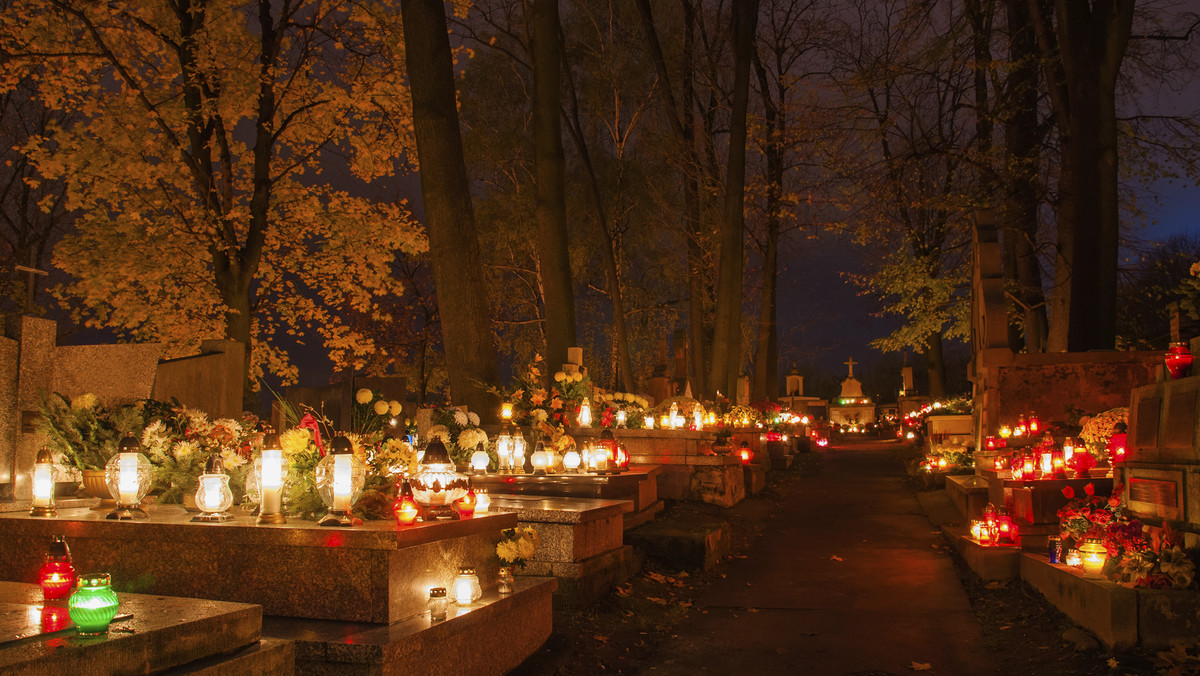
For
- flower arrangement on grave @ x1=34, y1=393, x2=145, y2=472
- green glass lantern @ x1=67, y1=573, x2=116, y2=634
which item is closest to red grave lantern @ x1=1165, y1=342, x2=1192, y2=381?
green glass lantern @ x1=67, y1=573, x2=116, y2=634

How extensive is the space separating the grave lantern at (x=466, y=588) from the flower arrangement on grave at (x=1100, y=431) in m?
8.12

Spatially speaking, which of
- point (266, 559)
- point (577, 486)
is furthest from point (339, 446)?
point (577, 486)

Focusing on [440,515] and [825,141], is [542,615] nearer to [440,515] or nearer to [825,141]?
[440,515]

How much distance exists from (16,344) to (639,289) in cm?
2506

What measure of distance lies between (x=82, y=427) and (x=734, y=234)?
17.1m

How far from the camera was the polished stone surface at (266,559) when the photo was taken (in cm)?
517

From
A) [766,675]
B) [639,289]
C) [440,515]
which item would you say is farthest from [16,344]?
[639,289]

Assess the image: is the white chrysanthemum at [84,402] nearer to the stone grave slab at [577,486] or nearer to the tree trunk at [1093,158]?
the stone grave slab at [577,486]

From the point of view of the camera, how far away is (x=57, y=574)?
4121 mm

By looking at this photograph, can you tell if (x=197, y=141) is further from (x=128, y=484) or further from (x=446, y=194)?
(x=128, y=484)

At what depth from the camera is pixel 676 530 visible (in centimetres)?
1091

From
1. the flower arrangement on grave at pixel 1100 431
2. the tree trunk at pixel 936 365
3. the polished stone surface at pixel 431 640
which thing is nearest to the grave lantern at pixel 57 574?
the polished stone surface at pixel 431 640

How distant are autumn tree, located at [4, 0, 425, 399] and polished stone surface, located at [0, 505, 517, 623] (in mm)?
11947

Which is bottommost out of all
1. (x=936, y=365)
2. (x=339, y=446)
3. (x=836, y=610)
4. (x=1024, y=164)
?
(x=836, y=610)
